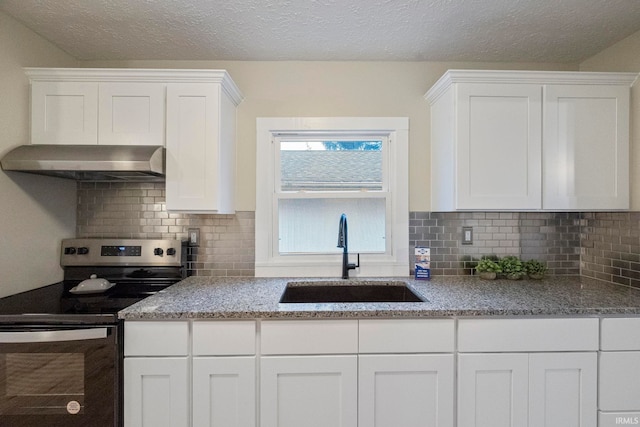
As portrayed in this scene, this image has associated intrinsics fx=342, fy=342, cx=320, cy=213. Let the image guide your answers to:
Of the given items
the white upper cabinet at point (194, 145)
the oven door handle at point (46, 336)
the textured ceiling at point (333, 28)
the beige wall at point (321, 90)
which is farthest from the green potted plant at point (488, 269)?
the oven door handle at point (46, 336)

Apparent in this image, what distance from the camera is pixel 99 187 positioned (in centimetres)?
226

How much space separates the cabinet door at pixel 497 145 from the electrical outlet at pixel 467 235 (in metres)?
0.39

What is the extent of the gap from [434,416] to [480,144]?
1.42 metres

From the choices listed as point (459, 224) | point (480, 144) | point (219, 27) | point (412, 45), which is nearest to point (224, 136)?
point (219, 27)

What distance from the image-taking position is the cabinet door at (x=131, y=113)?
192 cm

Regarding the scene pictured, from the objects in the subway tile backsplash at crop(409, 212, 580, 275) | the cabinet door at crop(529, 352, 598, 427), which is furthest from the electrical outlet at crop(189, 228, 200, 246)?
the cabinet door at crop(529, 352, 598, 427)

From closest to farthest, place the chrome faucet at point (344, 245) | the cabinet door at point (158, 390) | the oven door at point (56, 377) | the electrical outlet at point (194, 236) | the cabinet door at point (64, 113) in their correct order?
the oven door at point (56, 377) → the cabinet door at point (158, 390) → the cabinet door at point (64, 113) → the chrome faucet at point (344, 245) → the electrical outlet at point (194, 236)

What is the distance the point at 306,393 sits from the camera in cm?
157

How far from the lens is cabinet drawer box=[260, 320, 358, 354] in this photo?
158cm

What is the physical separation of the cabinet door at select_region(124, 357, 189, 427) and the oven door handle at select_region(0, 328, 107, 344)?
214 millimetres

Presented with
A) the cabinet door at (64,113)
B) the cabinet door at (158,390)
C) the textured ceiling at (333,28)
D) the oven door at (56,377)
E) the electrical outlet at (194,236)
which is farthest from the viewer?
the electrical outlet at (194,236)

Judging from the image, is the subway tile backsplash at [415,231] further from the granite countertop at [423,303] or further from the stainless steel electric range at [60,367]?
the stainless steel electric range at [60,367]

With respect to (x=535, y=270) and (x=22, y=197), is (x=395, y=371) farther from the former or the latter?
(x=22, y=197)

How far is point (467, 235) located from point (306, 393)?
144 cm
